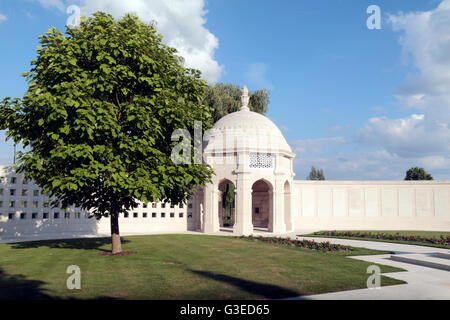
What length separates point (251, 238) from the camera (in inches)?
1050

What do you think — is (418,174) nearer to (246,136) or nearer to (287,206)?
(287,206)

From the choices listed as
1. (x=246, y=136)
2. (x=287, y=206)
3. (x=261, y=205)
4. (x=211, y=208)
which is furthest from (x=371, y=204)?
(x=211, y=208)

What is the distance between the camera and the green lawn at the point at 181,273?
33.6 ft

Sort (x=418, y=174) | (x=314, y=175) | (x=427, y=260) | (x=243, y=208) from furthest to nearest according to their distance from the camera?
(x=314, y=175) < (x=418, y=174) < (x=243, y=208) < (x=427, y=260)

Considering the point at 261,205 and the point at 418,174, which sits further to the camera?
the point at 418,174

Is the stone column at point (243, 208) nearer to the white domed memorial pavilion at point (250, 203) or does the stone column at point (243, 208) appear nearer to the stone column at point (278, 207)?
the white domed memorial pavilion at point (250, 203)

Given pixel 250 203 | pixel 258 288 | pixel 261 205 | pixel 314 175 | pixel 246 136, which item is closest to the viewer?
pixel 258 288

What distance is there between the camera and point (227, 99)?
1892 inches

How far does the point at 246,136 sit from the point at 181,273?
2117 cm

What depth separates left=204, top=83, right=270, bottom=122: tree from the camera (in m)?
46.5

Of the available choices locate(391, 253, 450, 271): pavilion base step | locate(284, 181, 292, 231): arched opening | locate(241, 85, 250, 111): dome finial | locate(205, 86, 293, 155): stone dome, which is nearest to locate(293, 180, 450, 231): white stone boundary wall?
locate(284, 181, 292, 231): arched opening

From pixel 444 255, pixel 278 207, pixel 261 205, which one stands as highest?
pixel 278 207

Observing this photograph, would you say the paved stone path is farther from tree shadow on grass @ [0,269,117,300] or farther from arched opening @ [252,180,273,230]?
arched opening @ [252,180,273,230]

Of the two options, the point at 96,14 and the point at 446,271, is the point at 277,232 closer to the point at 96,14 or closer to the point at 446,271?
the point at 446,271
